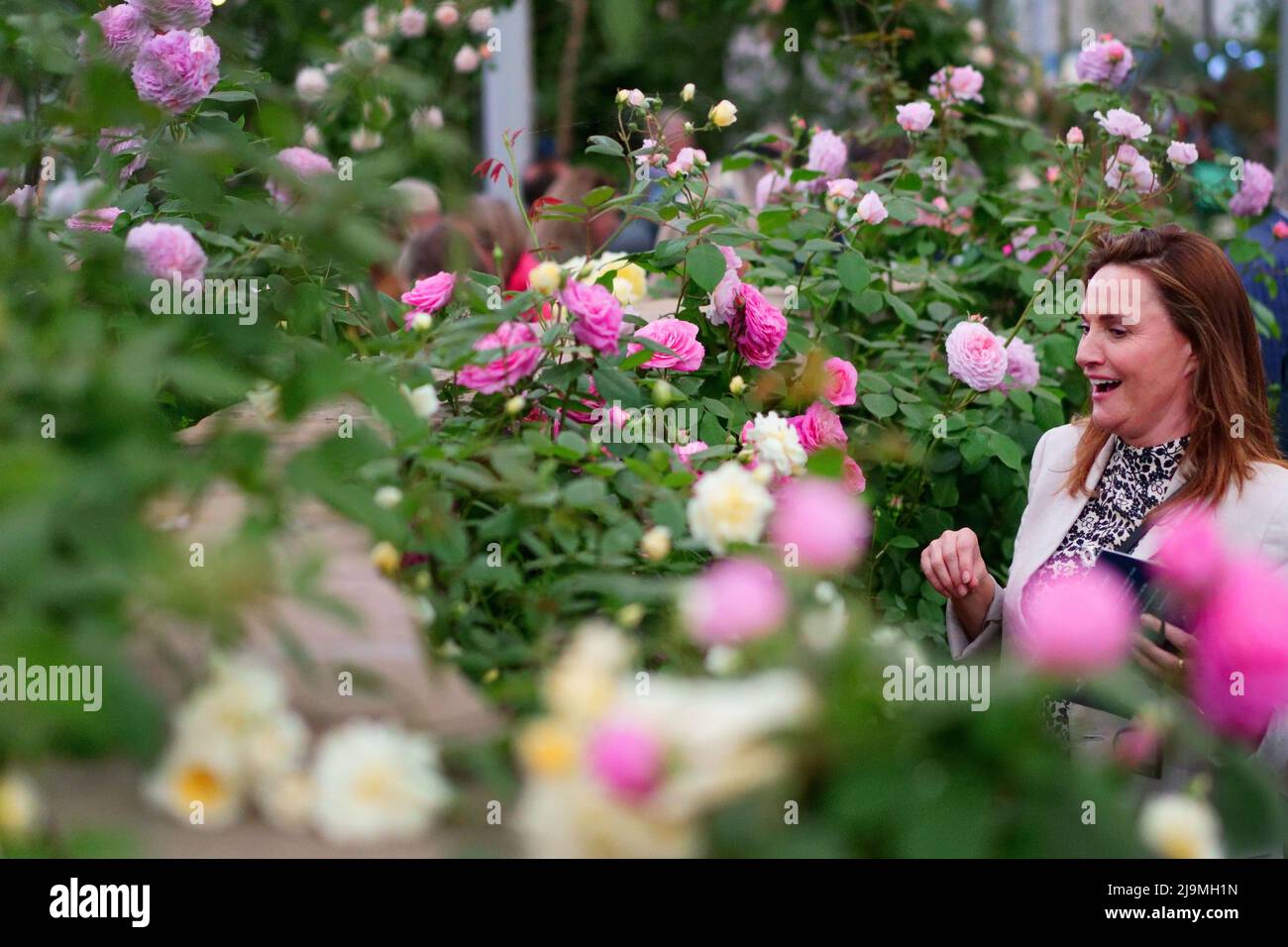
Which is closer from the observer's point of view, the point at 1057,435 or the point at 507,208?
the point at 1057,435

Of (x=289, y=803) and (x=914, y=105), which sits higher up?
(x=914, y=105)

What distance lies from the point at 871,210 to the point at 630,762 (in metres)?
1.51

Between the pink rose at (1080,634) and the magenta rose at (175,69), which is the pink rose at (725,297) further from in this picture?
the pink rose at (1080,634)

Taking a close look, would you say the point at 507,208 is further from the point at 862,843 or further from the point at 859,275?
the point at 862,843

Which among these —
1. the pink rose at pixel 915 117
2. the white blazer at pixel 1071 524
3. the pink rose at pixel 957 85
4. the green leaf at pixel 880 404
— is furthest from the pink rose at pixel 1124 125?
the green leaf at pixel 880 404

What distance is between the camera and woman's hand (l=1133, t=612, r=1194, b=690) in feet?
3.04

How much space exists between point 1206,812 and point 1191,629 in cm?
20

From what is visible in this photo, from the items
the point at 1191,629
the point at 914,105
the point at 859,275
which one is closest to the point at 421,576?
the point at 1191,629

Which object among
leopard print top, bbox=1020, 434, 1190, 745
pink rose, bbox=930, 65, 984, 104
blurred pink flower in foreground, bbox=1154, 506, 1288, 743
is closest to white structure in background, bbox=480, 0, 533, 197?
pink rose, bbox=930, 65, 984, 104

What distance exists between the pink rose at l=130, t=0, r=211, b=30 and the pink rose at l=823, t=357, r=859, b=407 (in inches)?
32.5

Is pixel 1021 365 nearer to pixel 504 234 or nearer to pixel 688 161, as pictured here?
pixel 688 161

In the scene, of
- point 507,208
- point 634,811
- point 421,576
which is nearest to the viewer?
point 634,811
